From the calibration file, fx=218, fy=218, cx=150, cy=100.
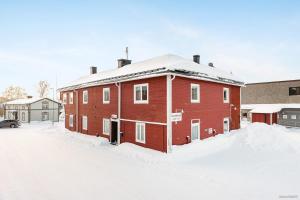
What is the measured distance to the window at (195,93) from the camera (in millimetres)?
15961

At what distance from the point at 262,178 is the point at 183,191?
155 inches

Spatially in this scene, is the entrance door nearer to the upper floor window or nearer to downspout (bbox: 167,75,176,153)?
downspout (bbox: 167,75,176,153)

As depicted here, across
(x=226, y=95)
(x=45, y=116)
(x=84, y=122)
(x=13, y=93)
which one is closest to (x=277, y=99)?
(x=226, y=95)

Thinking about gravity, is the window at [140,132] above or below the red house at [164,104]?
below

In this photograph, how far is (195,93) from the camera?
1625 centimetres

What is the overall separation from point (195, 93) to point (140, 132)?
5.03m

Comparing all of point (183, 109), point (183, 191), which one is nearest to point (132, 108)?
point (183, 109)

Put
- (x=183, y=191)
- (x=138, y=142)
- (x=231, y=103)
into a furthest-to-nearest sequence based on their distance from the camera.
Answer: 1. (x=231, y=103)
2. (x=138, y=142)
3. (x=183, y=191)

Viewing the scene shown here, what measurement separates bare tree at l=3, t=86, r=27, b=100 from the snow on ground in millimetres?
75601

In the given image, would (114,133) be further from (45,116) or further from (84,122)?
(45,116)

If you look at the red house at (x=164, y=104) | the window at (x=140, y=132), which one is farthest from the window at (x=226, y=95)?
the window at (x=140, y=132)

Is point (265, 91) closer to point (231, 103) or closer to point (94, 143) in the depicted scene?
point (231, 103)

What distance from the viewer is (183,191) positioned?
8672 millimetres

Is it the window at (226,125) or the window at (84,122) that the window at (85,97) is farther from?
the window at (226,125)
